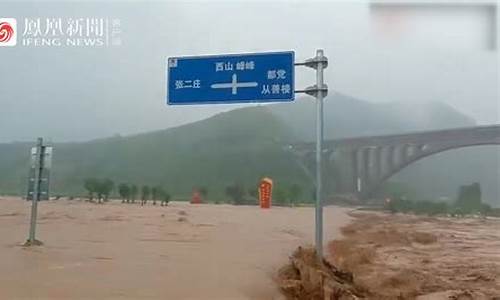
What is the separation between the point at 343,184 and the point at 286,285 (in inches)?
897

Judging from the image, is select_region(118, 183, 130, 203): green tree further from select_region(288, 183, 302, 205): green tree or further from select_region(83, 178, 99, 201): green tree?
select_region(288, 183, 302, 205): green tree

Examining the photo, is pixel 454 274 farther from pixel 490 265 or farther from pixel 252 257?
pixel 252 257

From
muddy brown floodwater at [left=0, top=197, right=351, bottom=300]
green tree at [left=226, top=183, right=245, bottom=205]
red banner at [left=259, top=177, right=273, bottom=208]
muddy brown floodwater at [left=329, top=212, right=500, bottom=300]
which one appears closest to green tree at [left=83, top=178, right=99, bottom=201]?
muddy brown floodwater at [left=0, top=197, right=351, bottom=300]

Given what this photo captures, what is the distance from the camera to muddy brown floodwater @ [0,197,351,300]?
23.1ft

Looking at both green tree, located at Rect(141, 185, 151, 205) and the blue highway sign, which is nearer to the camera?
the blue highway sign

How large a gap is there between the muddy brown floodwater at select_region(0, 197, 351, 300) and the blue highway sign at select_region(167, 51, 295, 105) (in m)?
2.87

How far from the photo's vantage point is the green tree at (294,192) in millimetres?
30288

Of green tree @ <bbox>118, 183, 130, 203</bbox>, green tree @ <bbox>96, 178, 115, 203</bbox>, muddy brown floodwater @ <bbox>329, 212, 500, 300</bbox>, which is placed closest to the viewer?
muddy brown floodwater @ <bbox>329, 212, 500, 300</bbox>

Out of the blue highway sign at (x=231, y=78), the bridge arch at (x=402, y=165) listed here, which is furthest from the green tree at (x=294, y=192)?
the blue highway sign at (x=231, y=78)

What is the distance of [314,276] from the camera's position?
274 inches

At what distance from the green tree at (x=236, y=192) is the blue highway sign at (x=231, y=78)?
2249 cm

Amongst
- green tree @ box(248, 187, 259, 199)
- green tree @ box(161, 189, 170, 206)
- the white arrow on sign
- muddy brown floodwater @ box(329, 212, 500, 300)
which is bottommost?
muddy brown floodwater @ box(329, 212, 500, 300)

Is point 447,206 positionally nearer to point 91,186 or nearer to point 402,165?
point 402,165

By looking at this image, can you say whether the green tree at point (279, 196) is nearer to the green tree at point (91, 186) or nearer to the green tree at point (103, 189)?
the green tree at point (103, 189)
